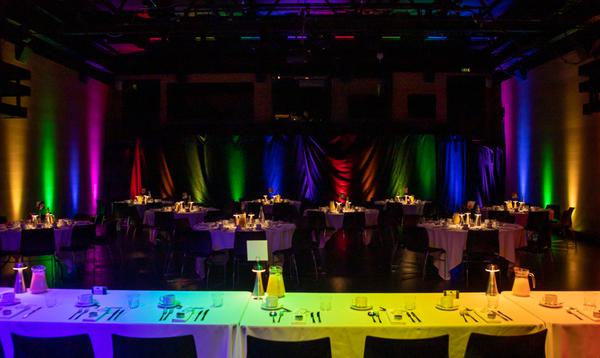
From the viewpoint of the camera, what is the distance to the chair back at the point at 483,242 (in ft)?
21.9

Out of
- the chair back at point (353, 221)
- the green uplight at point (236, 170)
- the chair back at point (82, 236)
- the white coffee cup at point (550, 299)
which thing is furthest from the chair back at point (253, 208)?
the white coffee cup at point (550, 299)

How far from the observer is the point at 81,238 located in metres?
7.61

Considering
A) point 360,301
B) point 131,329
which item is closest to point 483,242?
point 360,301

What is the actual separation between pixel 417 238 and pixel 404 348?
4.68 metres

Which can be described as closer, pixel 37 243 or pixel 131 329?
pixel 131 329

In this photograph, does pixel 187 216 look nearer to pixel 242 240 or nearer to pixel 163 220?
pixel 163 220

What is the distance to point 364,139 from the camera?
14.1 m

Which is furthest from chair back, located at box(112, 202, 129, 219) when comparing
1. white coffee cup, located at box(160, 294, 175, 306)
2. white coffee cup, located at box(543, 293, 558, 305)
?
white coffee cup, located at box(543, 293, 558, 305)

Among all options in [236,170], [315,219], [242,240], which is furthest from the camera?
[236,170]

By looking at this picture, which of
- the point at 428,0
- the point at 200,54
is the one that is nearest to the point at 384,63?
the point at 428,0

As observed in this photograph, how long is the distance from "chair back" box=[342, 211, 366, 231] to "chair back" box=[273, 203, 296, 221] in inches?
54.5

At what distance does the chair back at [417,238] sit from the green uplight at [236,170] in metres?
7.70

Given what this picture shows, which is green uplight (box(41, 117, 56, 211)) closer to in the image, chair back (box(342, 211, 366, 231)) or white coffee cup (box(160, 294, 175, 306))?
chair back (box(342, 211, 366, 231))

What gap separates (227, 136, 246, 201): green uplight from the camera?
14273mm
